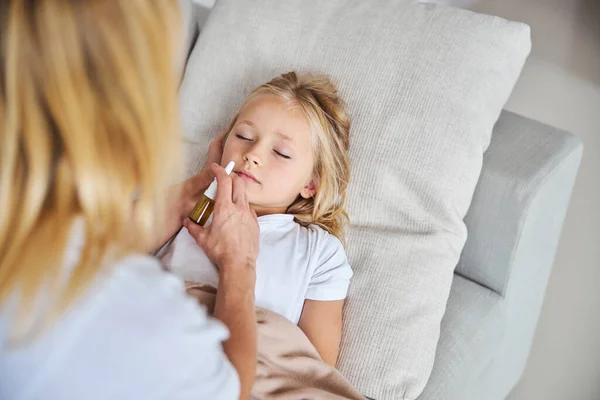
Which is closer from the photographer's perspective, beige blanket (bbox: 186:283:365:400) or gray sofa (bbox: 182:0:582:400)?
beige blanket (bbox: 186:283:365:400)

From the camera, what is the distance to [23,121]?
1.94 feet

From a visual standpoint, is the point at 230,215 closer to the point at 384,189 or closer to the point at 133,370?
the point at 384,189

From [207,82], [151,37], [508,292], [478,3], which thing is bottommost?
[508,292]

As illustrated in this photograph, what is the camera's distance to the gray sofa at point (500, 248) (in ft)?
4.50

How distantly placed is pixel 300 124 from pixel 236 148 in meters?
0.15

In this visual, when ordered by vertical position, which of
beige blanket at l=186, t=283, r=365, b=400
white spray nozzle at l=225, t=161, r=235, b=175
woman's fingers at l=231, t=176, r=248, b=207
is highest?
white spray nozzle at l=225, t=161, r=235, b=175

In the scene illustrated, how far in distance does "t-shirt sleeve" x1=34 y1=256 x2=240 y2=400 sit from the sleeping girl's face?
0.62m

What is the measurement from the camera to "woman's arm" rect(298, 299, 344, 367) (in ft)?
4.09

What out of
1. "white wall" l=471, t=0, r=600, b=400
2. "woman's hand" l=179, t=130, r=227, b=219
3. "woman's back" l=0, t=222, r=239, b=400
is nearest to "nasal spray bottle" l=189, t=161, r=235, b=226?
"woman's hand" l=179, t=130, r=227, b=219

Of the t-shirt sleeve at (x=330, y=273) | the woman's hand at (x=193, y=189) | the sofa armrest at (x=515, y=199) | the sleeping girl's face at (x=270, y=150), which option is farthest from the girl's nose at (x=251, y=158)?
the sofa armrest at (x=515, y=199)

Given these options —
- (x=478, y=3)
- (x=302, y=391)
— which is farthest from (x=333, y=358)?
(x=478, y=3)

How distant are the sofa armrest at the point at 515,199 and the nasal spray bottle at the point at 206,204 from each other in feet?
2.03

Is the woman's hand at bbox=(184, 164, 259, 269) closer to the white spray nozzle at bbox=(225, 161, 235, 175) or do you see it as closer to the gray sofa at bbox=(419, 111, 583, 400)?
the white spray nozzle at bbox=(225, 161, 235, 175)

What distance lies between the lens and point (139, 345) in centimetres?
63
